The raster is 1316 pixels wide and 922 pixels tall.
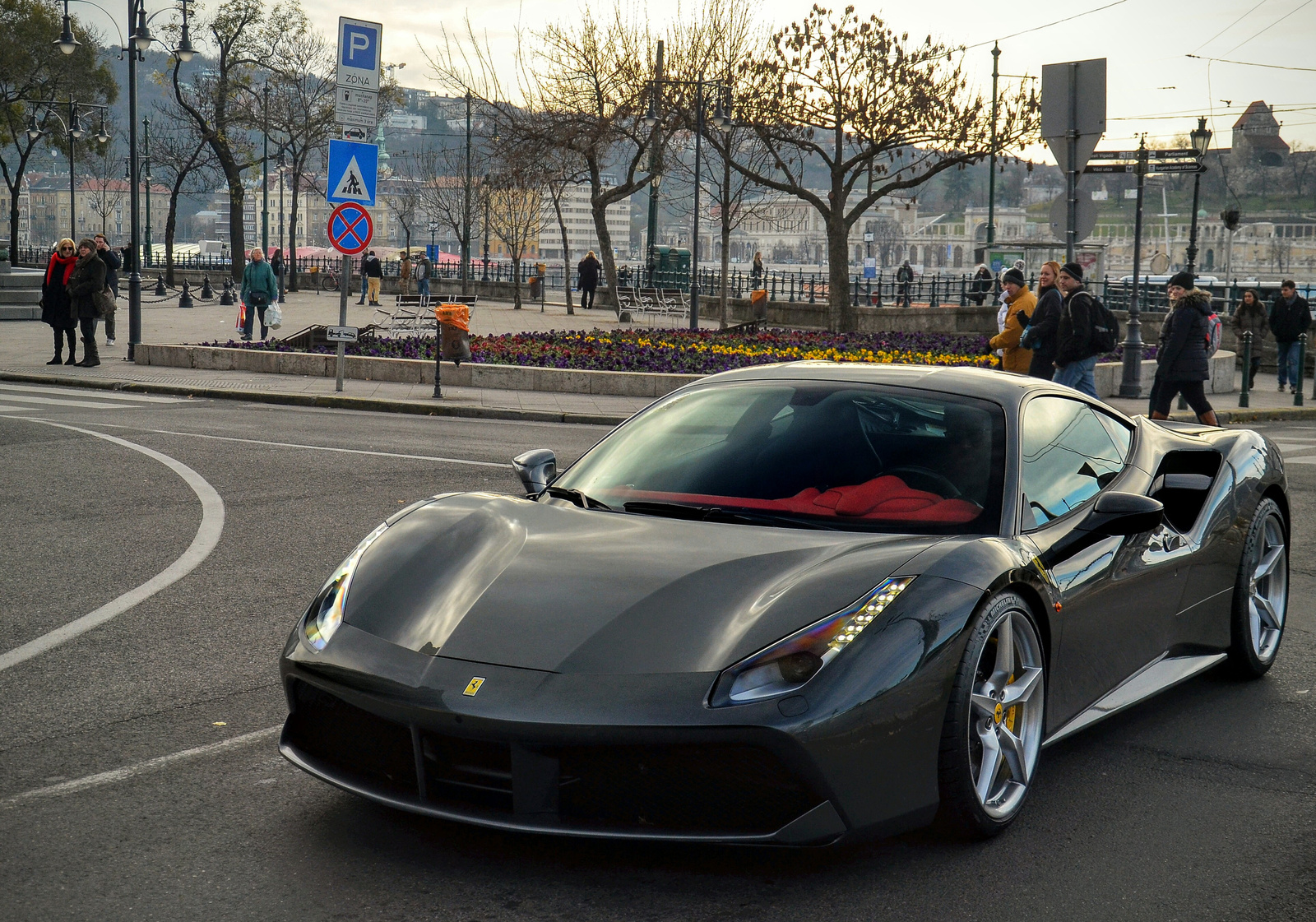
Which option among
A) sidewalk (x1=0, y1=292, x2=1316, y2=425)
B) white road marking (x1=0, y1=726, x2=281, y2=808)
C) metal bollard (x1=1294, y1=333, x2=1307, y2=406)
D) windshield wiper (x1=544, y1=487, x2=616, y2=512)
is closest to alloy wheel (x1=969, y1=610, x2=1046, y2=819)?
windshield wiper (x1=544, y1=487, x2=616, y2=512)

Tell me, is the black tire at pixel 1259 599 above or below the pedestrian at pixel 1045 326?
below

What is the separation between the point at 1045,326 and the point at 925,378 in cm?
949

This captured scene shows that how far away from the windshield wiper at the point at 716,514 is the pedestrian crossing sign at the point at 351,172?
42.3 ft

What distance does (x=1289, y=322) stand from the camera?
21.2m

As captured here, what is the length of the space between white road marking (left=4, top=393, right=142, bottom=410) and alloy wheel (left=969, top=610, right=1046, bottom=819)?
44.8 ft

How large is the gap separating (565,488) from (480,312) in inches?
1535

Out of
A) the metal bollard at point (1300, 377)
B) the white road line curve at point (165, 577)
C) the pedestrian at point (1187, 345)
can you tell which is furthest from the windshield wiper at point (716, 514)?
the metal bollard at point (1300, 377)

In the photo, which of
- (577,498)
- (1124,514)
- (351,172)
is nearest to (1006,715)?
(1124,514)

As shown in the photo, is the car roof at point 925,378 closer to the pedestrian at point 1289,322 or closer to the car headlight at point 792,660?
the car headlight at point 792,660

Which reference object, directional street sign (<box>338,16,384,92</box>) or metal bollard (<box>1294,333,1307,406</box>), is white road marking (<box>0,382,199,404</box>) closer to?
directional street sign (<box>338,16,384,92</box>)

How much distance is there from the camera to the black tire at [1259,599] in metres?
5.16

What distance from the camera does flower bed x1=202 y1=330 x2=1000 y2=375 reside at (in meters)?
20.7

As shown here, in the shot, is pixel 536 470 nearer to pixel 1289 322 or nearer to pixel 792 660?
pixel 792 660

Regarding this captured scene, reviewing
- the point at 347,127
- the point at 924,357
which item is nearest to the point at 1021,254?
the point at 924,357
